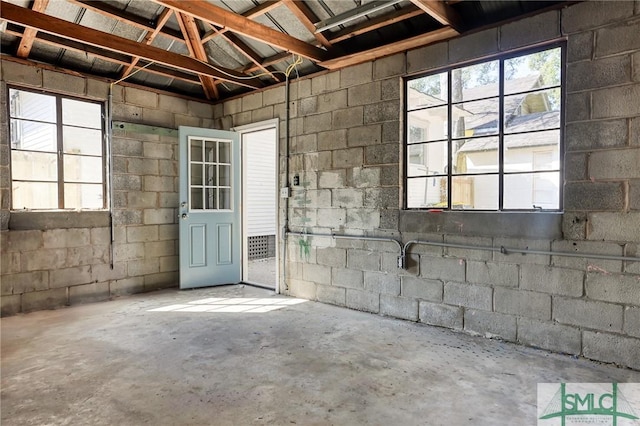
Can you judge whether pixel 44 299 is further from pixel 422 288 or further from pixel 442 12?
pixel 442 12

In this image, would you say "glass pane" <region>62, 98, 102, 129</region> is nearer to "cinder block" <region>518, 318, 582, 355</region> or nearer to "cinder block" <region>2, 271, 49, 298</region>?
"cinder block" <region>2, 271, 49, 298</region>

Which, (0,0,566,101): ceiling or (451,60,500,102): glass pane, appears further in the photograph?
(451,60,500,102): glass pane

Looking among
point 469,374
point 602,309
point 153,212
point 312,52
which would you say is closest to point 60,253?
point 153,212

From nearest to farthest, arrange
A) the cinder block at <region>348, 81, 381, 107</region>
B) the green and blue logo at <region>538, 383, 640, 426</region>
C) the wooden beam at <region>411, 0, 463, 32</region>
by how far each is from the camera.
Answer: the green and blue logo at <region>538, 383, 640, 426</region> → the wooden beam at <region>411, 0, 463, 32</region> → the cinder block at <region>348, 81, 381, 107</region>

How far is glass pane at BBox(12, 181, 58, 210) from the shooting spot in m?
4.16

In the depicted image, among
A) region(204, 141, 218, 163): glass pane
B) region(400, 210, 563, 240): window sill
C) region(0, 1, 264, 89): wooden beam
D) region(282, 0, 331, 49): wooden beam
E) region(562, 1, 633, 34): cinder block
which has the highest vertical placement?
region(282, 0, 331, 49): wooden beam

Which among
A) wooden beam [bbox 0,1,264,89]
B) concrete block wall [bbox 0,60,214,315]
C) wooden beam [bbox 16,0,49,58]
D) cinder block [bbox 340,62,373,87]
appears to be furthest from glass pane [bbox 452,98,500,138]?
wooden beam [bbox 16,0,49,58]

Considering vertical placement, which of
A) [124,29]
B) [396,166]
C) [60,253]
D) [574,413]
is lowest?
[574,413]

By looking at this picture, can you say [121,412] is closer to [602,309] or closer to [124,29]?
[602,309]

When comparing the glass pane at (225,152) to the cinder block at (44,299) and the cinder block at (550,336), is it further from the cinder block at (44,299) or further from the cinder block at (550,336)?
the cinder block at (550,336)

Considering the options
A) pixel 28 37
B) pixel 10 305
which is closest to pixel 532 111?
pixel 28 37

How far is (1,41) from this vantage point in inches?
155

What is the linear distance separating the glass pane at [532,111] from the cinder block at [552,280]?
1.17m

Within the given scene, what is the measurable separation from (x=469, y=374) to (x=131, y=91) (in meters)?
5.03
